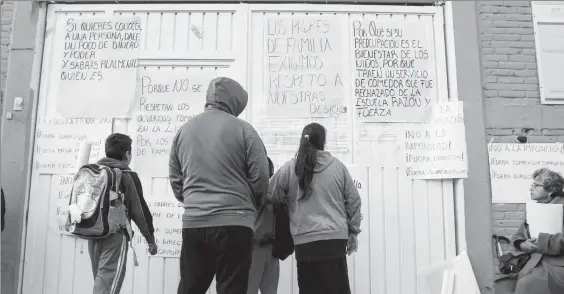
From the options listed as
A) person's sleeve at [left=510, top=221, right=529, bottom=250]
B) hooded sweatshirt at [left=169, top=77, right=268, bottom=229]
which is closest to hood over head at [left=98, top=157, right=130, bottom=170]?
hooded sweatshirt at [left=169, top=77, right=268, bottom=229]

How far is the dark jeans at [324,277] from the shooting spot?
3.86m

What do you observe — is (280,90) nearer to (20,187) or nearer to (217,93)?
(217,93)

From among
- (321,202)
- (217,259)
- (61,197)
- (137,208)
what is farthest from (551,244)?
(61,197)

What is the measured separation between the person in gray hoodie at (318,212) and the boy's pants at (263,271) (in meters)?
0.28

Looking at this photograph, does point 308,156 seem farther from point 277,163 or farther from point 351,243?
point 277,163

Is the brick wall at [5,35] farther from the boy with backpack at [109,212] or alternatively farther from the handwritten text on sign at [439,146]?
the handwritten text on sign at [439,146]

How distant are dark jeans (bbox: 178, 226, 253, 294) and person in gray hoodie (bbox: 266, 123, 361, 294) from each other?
0.70m

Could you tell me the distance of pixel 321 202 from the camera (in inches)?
155

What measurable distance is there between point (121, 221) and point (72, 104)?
2026 millimetres

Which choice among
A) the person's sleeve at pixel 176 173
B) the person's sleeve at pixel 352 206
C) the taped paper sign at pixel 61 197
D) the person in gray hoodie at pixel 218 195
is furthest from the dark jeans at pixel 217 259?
the taped paper sign at pixel 61 197

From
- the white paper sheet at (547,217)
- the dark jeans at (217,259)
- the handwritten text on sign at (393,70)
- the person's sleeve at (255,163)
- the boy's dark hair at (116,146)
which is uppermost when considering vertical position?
the handwritten text on sign at (393,70)

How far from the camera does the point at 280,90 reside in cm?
543

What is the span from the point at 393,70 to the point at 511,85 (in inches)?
46.8

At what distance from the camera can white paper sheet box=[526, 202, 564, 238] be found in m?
4.00
